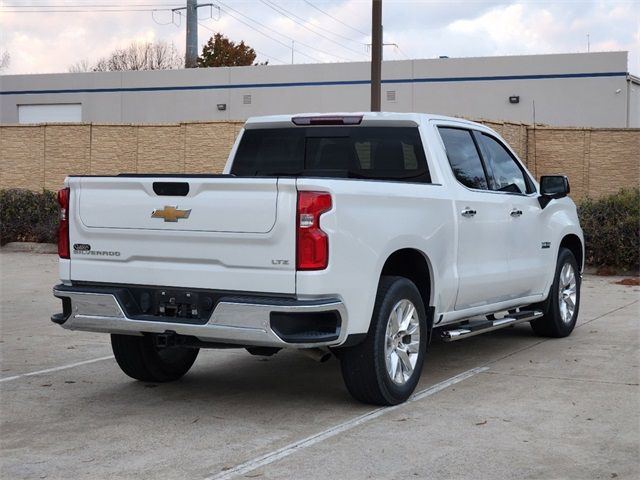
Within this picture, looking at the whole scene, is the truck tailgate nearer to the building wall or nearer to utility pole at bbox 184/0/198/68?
the building wall

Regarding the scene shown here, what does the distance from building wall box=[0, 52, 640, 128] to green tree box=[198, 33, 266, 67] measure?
22528 millimetres

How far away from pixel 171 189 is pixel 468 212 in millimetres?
2465

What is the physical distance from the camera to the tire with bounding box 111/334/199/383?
734cm

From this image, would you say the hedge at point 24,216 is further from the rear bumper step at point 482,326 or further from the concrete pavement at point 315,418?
the rear bumper step at point 482,326

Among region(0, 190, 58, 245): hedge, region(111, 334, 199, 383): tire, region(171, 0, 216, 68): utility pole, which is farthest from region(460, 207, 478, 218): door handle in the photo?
region(171, 0, 216, 68): utility pole

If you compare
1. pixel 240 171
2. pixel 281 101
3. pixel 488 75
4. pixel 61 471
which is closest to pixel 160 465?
pixel 61 471

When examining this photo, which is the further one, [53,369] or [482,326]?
[53,369]

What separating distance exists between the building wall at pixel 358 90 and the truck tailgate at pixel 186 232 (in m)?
26.2

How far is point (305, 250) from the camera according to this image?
5.92m

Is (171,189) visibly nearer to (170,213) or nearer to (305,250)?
(170,213)

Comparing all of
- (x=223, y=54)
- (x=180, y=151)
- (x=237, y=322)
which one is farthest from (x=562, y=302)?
(x=223, y=54)

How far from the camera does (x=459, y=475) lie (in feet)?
16.9

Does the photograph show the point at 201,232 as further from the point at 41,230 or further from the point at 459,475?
the point at 41,230

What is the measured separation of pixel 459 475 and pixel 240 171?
388 centimetres
